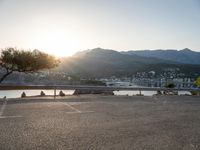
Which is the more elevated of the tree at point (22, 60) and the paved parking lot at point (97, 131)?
the tree at point (22, 60)

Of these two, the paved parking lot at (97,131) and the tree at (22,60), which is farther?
the tree at (22,60)

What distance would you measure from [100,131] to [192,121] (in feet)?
13.0

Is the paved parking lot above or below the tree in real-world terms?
below

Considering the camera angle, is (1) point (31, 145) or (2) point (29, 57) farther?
(2) point (29, 57)

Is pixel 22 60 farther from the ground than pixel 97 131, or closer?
farther from the ground

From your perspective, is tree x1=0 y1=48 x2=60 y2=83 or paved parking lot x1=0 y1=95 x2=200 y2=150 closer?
paved parking lot x1=0 y1=95 x2=200 y2=150

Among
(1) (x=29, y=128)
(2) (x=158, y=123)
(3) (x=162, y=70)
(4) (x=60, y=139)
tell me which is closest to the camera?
(4) (x=60, y=139)

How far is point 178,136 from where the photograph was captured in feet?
29.6

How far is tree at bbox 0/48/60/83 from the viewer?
1550 inches

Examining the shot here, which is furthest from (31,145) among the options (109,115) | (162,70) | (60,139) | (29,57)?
(162,70)

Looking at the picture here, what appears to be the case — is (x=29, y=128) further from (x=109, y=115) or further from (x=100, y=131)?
(x=109, y=115)

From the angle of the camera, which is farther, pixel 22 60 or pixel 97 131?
pixel 22 60

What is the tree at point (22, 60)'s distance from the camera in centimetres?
3938

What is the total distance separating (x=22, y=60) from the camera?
129 feet
